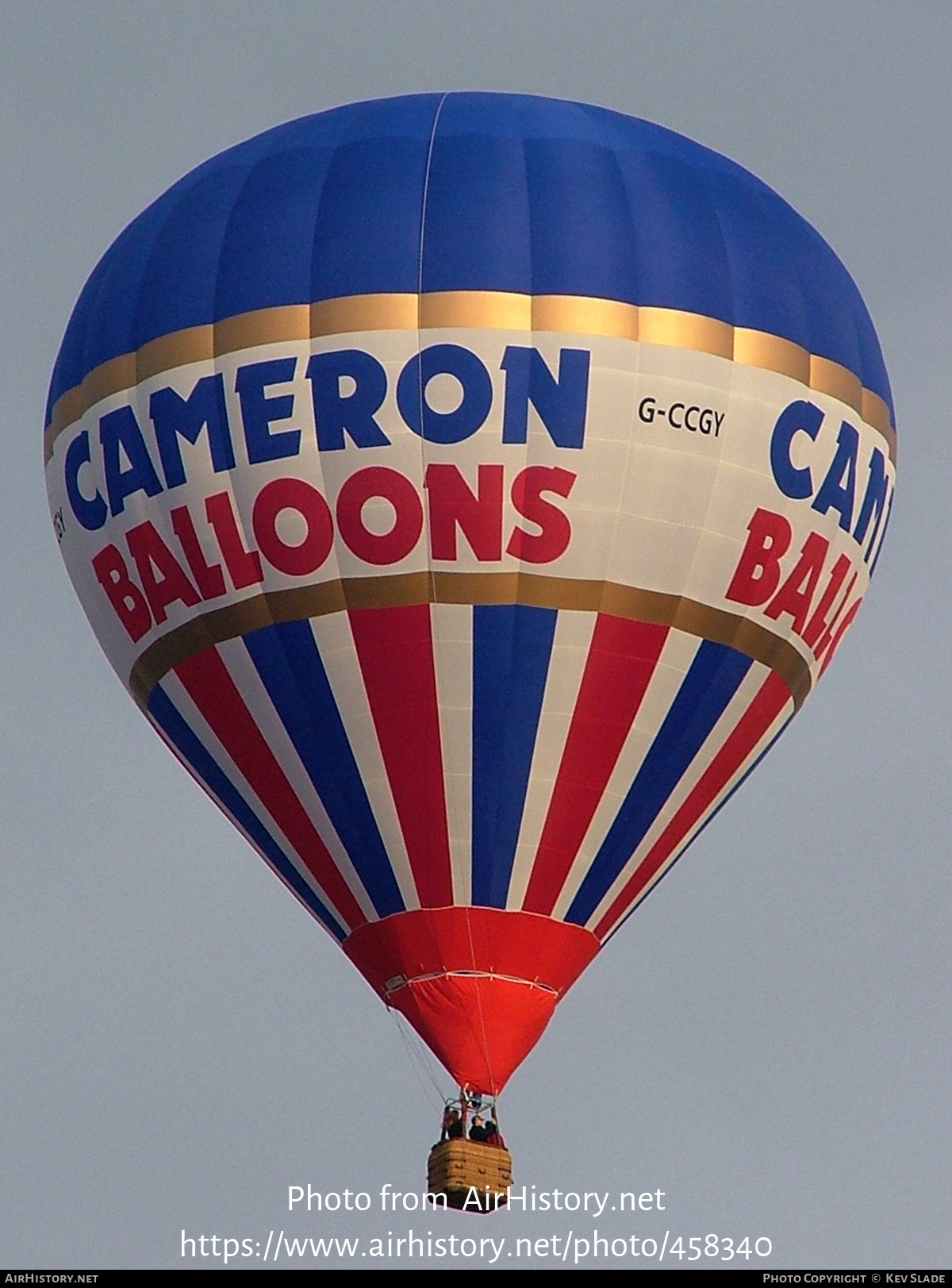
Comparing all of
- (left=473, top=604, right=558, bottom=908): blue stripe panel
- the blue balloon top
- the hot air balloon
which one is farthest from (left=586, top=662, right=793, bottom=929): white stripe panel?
the blue balloon top

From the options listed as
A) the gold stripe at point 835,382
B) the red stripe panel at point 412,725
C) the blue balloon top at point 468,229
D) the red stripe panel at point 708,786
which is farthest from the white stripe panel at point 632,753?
the blue balloon top at point 468,229

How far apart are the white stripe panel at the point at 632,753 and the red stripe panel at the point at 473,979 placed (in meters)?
0.37

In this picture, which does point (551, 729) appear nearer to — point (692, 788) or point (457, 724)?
point (457, 724)

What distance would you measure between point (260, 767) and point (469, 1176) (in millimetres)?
3386

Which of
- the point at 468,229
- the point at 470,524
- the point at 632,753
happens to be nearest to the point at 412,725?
the point at 470,524

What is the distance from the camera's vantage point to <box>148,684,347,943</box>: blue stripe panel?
110 ft

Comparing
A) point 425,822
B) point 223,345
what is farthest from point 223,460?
point 425,822

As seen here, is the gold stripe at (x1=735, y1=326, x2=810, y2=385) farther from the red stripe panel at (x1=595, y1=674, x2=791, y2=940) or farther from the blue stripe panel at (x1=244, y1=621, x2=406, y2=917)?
the blue stripe panel at (x1=244, y1=621, x2=406, y2=917)

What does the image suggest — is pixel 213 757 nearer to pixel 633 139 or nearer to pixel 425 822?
pixel 425 822

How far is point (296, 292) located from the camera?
3316cm

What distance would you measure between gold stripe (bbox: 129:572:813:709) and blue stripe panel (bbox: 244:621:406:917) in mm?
164

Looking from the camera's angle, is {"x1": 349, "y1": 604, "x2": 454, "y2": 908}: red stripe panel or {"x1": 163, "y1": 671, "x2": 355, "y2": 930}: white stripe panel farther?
{"x1": 163, "y1": 671, "x2": 355, "y2": 930}: white stripe panel

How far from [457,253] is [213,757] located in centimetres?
396

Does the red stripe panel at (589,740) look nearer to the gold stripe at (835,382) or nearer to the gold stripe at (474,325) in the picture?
the gold stripe at (474,325)
